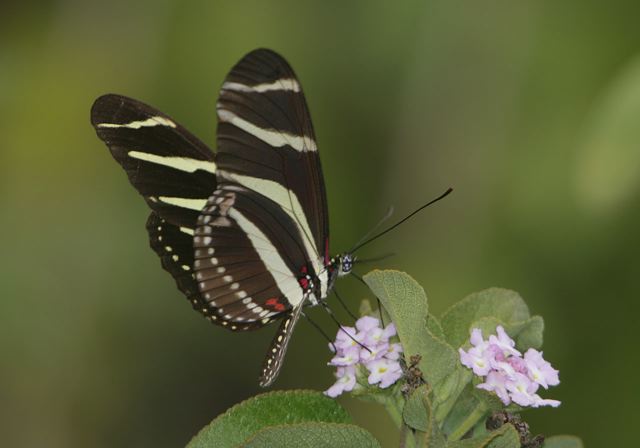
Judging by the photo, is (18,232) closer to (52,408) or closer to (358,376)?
(52,408)

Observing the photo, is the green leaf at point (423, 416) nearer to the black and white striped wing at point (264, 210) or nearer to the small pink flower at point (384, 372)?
the small pink flower at point (384, 372)

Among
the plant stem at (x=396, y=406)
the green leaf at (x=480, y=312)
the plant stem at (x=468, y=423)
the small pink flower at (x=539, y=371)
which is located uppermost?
the green leaf at (x=480, y=312)

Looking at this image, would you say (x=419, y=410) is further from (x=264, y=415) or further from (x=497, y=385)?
(x=264, y=415)

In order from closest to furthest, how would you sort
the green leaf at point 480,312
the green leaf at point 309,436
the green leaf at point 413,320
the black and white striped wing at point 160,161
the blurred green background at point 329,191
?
1. the green leaf at point 309,436
2. the green leaf at point 413,320
3. the green leaf at point 480,312
4. the black and white striped wing at point 160,161
5. the blurred green background at point 329,191

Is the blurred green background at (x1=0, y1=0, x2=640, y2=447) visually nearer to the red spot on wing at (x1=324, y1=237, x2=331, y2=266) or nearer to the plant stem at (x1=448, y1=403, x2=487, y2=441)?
the red spot on wing at (x1=324, y1=237, x2=331, y2=266)

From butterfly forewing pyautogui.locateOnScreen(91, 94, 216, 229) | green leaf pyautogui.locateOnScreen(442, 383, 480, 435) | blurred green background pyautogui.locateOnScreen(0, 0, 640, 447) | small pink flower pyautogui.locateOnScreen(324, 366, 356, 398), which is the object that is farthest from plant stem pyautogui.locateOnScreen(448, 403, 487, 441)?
blurred green background pyautogui.locateOnScreen(0, 0, 640, 447)

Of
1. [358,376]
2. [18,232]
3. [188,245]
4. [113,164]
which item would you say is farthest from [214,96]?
[358,376]

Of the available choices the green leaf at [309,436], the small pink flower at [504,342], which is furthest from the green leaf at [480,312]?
the green leaf at [309,436]
